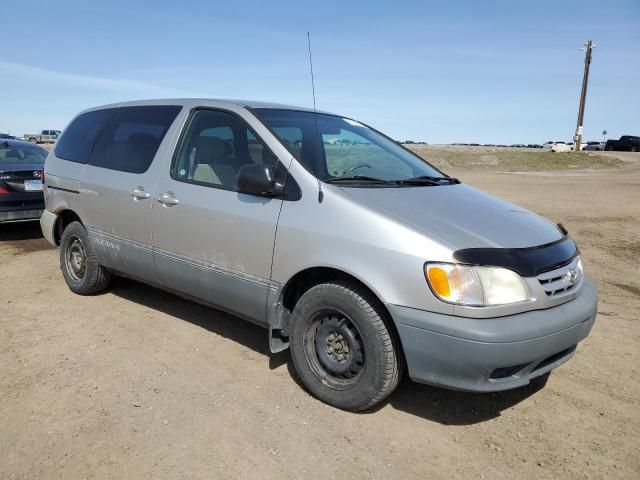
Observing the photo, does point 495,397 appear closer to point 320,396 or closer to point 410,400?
point 410,400

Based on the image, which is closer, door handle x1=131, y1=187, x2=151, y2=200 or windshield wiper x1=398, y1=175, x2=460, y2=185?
windshield wiper x1=398, y1=175, x2=460, y2=185

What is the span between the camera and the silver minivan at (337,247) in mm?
2723

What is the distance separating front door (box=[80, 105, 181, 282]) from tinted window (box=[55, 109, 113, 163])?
0.12 m

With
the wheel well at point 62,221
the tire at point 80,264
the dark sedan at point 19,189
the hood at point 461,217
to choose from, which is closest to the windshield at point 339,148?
the hood at point 461,217

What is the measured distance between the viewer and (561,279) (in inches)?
117

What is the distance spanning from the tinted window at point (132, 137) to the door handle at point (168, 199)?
391 millimetres

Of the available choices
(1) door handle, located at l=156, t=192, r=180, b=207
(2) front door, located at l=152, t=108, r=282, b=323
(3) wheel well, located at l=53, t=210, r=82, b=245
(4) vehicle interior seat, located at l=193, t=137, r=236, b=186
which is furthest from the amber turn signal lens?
(3) wheel well, located at l=53, t=210, r=82, b=245

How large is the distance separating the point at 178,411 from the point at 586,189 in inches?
612

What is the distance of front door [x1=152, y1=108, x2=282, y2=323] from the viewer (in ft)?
11.3

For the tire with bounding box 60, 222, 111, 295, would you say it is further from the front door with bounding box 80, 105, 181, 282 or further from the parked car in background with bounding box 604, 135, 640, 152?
the parked car in background with bounding box 604, 135, 640, 152

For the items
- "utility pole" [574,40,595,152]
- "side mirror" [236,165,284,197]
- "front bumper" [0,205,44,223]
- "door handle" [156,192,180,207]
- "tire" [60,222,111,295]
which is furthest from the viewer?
"utility pole" [574,40,595,152]

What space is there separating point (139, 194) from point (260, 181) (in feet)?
4.50

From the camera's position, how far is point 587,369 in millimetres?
3748

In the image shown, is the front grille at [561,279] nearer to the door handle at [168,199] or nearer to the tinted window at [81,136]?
the door handle at [168,199]
